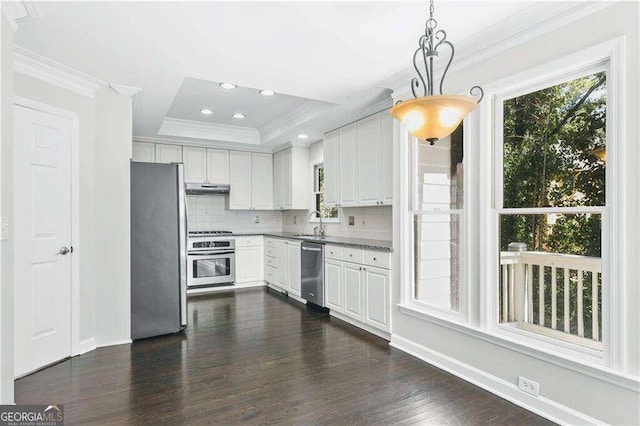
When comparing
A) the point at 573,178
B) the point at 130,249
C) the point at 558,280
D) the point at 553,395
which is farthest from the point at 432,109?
the point at 130,249

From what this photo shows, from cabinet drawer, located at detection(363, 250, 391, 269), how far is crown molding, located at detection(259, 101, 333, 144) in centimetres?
173

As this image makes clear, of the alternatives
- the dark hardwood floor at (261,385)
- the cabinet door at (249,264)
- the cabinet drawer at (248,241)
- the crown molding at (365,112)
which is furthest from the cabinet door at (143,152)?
the dark hardwood floor at (261,385)

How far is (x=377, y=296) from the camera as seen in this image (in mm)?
3559

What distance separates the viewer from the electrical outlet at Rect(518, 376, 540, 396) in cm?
222

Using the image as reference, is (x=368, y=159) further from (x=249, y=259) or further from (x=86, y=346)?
(x=86, y=346)

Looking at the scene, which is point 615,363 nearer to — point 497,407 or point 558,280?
point 558,280

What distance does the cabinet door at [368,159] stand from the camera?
4055mm

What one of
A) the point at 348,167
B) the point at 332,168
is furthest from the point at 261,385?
the point at 332,168

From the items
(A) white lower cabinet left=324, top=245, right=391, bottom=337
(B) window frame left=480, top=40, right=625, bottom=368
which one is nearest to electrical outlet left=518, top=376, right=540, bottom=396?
(B) window frame left=480, top=40, right=625, bottom=368

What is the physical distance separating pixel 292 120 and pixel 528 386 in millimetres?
4032

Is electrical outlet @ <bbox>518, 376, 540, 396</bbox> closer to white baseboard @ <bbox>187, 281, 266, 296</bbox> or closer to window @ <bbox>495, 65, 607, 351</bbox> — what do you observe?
window @ <bbox>495, 65, 607, 351</bbox>

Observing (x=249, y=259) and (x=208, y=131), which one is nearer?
(x=208, y=131)

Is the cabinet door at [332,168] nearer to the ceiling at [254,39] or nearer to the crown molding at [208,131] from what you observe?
the ceiling at [254,39]

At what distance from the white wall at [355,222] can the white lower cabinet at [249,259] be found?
2.68 ft
